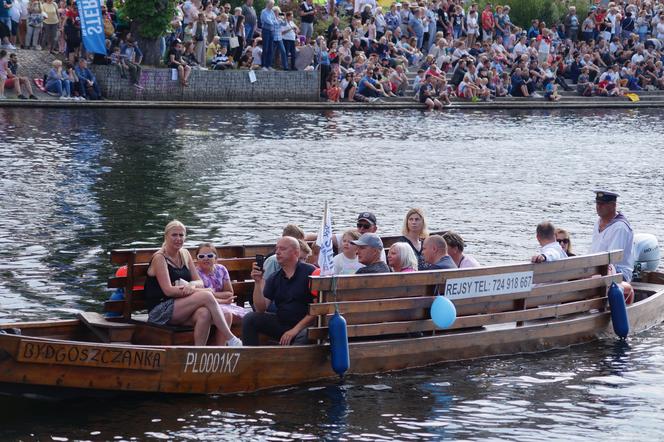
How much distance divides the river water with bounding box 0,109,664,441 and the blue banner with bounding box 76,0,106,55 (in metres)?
2.42

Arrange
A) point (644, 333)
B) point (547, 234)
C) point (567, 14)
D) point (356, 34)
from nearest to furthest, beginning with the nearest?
1. point (547, 234)
2. point (644, 333)
3. point (356, 34)
4. point (567, 14)

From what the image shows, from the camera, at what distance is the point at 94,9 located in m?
38.2

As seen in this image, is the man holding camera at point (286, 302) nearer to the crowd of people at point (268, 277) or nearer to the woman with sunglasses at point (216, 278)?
the crowd of people at point (268, 277)

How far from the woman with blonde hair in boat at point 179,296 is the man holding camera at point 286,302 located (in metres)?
0.28

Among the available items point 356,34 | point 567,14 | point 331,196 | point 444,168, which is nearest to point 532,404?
point 331,196

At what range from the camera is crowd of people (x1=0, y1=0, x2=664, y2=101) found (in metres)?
40.3

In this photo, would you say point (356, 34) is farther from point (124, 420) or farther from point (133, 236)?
point (124, 420)

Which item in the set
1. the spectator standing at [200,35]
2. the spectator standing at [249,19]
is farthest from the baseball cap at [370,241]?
the spectator standing at [249,19]

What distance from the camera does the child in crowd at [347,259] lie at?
48.8 ft

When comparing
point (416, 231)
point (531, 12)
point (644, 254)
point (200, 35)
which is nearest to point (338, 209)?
point (644, 254)

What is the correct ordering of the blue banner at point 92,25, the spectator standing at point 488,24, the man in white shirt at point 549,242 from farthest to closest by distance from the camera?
1. the spectator standing at point 488,24
2. the blue banner at point 92,25
3. the man in white shirt at point 549,242

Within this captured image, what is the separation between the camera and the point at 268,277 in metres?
14.1

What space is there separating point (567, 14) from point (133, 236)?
38715 mm

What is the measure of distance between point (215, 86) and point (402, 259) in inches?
1067
